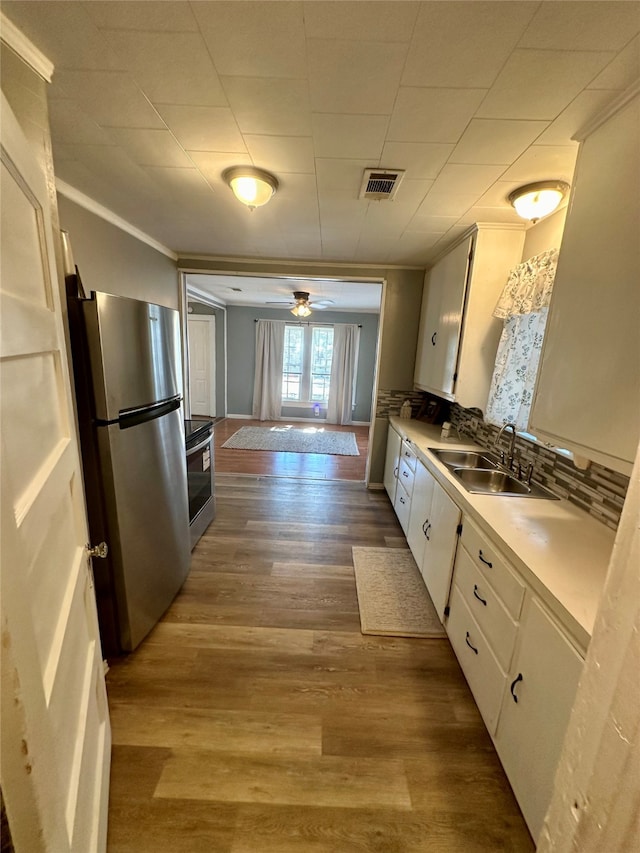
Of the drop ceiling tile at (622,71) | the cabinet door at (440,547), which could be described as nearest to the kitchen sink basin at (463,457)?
the cabinet door at (440,547)

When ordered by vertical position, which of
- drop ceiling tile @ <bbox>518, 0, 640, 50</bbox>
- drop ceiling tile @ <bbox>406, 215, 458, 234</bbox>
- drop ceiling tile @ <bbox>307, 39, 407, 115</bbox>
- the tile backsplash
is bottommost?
the tile backsplash

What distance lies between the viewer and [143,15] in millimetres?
895

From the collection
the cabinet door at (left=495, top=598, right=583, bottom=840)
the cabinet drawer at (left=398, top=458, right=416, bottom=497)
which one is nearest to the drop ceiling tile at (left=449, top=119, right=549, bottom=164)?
the cabinet door at (left=495, top=598, right=583, bottom=840)

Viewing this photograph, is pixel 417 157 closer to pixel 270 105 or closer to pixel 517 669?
pixel 270 105

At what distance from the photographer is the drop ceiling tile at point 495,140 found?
124 cm

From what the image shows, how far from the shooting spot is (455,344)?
2.46 meters

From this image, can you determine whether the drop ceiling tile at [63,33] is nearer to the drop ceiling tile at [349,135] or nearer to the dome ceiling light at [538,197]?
the drop ceiling tile at [349,135]

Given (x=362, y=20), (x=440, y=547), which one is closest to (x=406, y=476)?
(x=440, y=547)

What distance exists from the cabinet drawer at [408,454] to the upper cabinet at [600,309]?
124cm

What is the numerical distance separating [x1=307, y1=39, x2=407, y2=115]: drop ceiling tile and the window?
5610mm

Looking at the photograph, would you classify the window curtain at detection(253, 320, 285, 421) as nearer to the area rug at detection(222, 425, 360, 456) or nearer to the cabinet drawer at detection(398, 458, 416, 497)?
the area rug at detection(222, 425, 360, 456)

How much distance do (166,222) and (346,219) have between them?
1328 mm

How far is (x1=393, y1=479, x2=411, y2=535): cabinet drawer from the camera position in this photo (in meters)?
2.66

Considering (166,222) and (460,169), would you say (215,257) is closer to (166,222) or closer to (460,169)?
(166,222)
